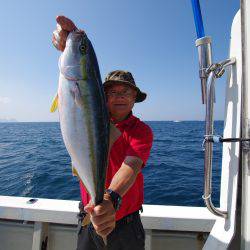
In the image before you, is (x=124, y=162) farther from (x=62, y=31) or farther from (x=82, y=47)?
(x=62, y=31)

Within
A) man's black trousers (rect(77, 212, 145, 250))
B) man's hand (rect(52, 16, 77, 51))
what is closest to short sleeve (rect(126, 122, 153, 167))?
man's black trousers (rect(77, 212, 145, 250))

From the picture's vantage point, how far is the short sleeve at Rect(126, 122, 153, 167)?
7.93ft

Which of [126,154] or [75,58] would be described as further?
[126,154]

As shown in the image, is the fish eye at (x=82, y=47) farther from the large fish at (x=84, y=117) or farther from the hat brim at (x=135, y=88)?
the hat brim at (x=135, y=88)

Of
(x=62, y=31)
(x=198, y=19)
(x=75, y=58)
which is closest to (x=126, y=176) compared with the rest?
(x=75, y=58)

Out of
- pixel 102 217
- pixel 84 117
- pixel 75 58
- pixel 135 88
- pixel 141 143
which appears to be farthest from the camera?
pixel 135 88

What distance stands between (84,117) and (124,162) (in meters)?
0.61

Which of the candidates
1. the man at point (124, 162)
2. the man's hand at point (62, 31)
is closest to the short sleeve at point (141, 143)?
the man at point (124, 162)

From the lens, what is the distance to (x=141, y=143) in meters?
2.51

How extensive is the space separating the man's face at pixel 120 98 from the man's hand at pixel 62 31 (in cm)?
68

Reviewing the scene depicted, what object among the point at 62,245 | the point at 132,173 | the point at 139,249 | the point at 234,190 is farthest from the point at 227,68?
the point at 62,245

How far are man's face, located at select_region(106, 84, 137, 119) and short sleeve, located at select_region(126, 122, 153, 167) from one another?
263 mm

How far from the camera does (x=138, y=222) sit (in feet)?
8.90

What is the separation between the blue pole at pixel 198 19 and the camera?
2.31 m
